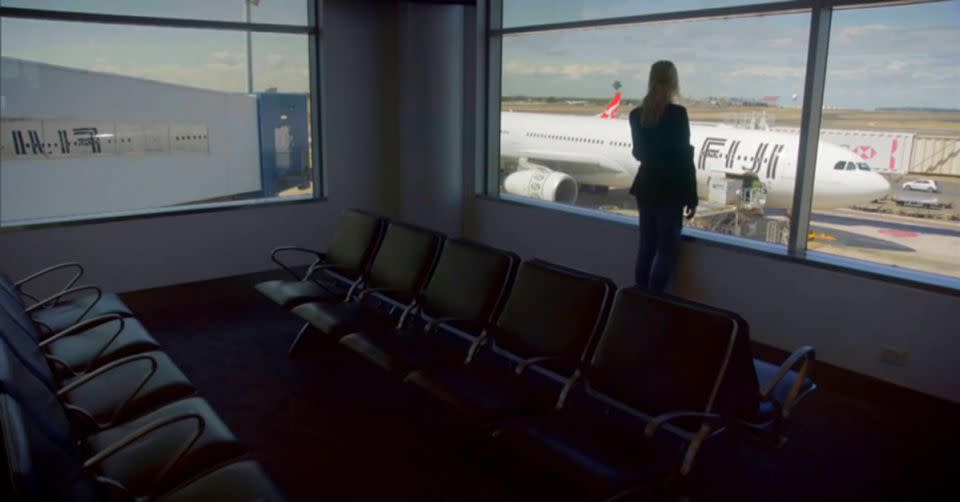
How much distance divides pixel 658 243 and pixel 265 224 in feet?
10.6

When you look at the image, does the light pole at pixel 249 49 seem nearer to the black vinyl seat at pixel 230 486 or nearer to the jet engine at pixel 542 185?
the jet engine at pixel 542 185

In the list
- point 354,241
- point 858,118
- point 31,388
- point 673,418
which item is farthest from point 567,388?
point 858,118

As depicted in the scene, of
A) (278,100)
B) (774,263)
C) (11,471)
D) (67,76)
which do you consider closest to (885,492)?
(774,263)

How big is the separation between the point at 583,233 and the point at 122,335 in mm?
3309

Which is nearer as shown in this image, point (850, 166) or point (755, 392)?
point (755, 392)

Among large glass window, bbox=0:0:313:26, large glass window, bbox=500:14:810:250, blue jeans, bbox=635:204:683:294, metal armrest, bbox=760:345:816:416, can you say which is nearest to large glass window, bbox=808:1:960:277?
large glass window, bbox=500:14:810:250

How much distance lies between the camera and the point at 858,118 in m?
4.04

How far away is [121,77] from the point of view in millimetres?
5297

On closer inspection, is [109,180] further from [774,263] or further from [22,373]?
[774,263]

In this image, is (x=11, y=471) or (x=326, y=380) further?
(x=326, y=380)

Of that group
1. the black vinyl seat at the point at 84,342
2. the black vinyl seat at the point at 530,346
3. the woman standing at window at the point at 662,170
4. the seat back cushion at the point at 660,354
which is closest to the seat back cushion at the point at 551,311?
the black vinyl seat at the point at 530,346

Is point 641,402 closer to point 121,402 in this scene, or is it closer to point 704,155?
point 121,402

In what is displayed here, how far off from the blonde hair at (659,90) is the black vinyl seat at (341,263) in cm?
182

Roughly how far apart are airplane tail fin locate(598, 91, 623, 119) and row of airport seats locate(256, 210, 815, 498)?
2.36m
